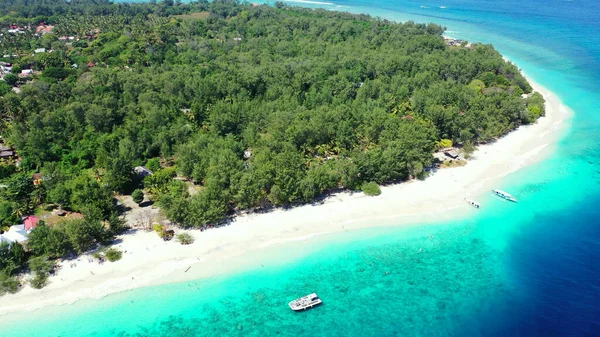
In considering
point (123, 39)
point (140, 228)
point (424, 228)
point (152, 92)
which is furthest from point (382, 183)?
point (123, 39)

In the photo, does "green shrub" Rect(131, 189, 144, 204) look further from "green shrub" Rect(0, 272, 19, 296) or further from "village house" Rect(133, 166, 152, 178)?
"green shrub" Rect(0, 272, 19, 296)

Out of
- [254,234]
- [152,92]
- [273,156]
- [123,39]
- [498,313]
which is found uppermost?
[123,39]

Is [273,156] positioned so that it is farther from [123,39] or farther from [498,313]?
[123,39]

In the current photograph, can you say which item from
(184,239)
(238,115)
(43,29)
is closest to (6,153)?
(238,115)

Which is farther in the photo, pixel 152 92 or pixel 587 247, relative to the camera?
pixel 152 92

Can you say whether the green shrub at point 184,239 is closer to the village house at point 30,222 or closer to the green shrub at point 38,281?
the green shrub at point 38,281

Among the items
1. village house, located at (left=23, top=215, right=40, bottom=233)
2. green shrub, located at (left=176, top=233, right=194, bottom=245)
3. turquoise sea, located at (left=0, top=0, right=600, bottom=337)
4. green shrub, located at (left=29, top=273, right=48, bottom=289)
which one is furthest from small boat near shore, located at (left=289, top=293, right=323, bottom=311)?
village house, located at (left=23, top=215, right=40, bottom=233)

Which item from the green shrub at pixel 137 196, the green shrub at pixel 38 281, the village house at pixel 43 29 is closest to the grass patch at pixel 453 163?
the green shrub at pixel 137 196

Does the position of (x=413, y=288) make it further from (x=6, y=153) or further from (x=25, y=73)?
(x=25, y=73)
